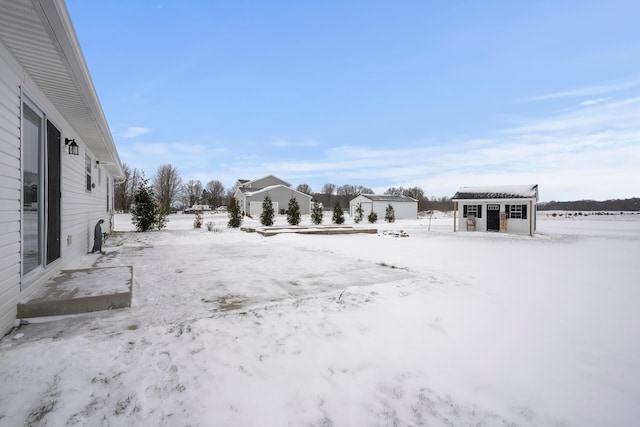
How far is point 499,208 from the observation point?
16.7 m

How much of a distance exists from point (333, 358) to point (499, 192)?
58.4 feet

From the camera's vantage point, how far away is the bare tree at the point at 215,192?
64.0 m

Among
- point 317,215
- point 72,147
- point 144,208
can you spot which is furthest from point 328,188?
point 72,147

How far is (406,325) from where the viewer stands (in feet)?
10.1

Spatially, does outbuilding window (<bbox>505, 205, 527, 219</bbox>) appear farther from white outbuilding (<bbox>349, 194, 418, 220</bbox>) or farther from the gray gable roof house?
the gray gable roof house

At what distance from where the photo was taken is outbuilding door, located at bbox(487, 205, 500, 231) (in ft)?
54.9

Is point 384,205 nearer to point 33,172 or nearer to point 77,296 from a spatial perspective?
point 33,172

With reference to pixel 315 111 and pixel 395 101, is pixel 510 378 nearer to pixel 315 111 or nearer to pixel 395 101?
pixel 395 101

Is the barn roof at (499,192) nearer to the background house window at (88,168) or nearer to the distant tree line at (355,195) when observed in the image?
the background house window at (88,168)

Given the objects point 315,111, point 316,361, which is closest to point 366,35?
point 315,111

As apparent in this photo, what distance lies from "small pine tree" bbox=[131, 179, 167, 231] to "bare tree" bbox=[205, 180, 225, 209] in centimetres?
4933

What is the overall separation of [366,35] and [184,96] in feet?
42.4

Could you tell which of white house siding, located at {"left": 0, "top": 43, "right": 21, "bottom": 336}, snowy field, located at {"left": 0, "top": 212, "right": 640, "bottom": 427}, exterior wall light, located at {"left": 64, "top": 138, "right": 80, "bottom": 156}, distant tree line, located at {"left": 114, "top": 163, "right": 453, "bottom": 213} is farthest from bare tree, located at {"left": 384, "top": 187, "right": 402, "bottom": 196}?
white house siding, located at {"left": 0, "top": 43, "right": 21, "bottom": 336}

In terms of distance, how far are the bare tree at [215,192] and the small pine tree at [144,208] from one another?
162ft
